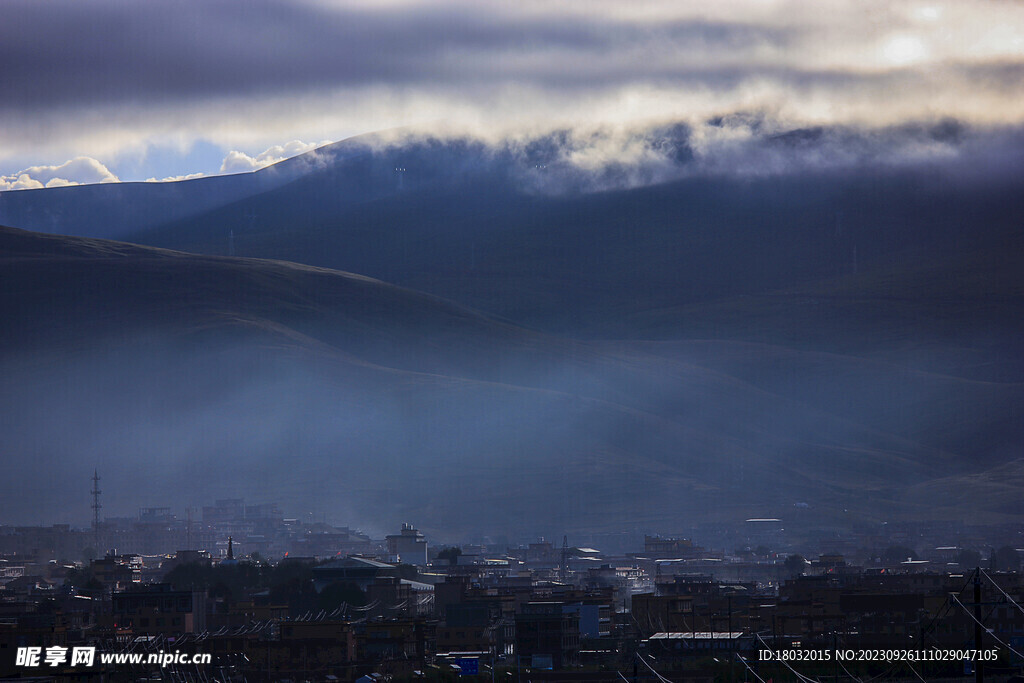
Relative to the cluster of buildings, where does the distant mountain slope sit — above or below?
above

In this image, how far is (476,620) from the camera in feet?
192

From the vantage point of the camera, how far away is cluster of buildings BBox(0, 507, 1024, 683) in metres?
44.9

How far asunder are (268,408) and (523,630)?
143 metres

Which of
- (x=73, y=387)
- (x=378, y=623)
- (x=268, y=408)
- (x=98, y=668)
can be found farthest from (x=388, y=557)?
(x=73, y=387)

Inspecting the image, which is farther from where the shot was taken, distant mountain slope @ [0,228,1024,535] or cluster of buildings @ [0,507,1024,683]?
distant mountain slope @ [0,228,1024,535]

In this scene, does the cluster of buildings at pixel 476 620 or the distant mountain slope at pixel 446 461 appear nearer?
the cluster of buildings at pixel 476 620

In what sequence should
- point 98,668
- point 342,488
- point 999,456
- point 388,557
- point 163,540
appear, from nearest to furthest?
point 98,668 → point 388,557 → point 163,540 → point 342,488 → point 999,456

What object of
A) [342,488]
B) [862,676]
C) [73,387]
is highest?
[73,387]

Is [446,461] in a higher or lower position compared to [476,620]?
higher

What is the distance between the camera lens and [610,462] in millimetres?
176750

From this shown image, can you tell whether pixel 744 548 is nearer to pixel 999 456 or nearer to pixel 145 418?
pixel 999 456

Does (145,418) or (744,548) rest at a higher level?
(145,418)

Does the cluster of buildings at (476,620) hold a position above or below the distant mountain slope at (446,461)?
below

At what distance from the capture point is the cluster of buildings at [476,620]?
44.9 m
